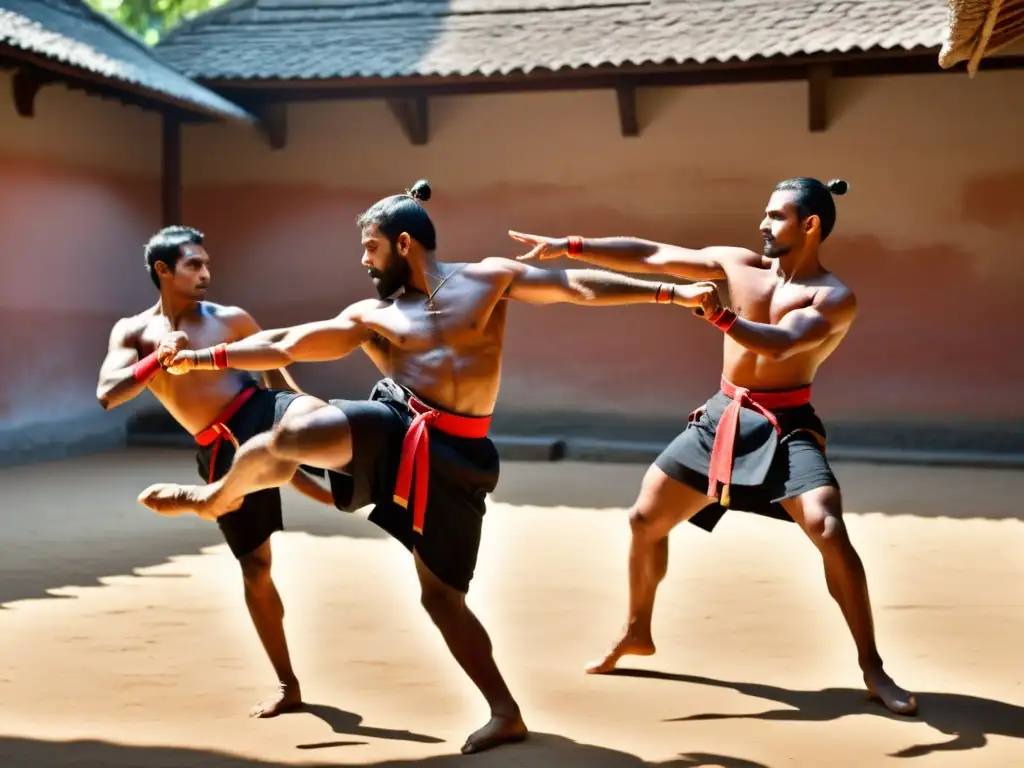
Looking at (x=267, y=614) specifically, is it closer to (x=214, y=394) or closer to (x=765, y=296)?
(x=214, y=394)

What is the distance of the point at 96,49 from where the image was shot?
31.2 feet

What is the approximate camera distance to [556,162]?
10.8m

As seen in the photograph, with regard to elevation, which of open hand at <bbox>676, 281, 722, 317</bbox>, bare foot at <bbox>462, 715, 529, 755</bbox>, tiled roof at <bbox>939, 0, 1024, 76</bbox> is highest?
tiled roof at <bbox>939, 0, 1024, 76</bbox>

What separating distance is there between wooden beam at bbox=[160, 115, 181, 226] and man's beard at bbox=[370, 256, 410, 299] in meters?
8.20

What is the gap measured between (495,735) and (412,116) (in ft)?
26.5

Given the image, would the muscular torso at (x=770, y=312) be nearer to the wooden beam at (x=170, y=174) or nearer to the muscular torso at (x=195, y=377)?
the muscular torso at (x=195, y=377)

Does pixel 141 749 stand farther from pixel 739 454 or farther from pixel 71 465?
pixel 71 465

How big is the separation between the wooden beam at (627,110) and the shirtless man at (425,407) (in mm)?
6714

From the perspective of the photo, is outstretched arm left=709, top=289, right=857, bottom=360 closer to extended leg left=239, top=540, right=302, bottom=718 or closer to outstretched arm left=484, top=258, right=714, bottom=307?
outstretched arm left=484, top=258, right=714, bottom=307

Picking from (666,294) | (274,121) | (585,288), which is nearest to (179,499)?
(585,288)

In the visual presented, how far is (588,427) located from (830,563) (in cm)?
693

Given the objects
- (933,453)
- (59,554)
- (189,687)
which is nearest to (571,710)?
(189,687)

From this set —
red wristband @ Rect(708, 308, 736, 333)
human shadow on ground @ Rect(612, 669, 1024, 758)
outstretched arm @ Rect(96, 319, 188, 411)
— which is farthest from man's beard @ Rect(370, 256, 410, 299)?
human shadow on ground @ Rect(612, 669, 1024, 758)

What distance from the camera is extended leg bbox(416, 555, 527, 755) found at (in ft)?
11.4
